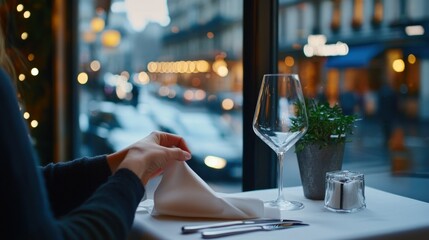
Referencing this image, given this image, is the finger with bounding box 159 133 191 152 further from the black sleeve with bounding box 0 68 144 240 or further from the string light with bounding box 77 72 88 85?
the string light with bounding box 77 72 88 85

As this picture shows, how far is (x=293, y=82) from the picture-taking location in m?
1.30

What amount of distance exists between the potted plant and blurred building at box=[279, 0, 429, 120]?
30cm

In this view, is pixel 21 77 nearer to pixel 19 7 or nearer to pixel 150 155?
pixel 19 7

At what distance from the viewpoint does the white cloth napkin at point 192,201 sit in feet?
3.76

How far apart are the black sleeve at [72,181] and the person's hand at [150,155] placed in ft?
0.10

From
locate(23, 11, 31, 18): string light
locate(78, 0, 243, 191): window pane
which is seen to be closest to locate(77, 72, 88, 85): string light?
locate(78, 0, 243, 191): window pane

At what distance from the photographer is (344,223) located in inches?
44.1

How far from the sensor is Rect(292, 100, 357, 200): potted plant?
139cm

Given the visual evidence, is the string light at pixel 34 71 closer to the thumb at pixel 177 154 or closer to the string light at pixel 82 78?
the string light at pixel 82 78

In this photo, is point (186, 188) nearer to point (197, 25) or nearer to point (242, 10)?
point (242, 10)

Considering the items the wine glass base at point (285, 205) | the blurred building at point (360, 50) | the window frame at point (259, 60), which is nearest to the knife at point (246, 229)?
the wine glass base at point (285, 205)

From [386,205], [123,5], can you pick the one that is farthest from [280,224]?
[123,5]

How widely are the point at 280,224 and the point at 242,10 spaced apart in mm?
1068

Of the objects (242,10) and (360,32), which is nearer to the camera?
(360,32)
